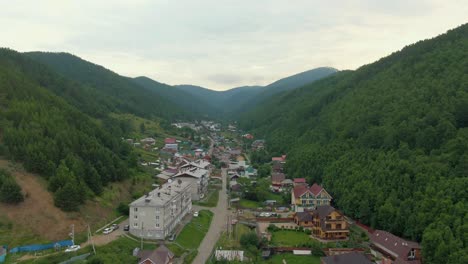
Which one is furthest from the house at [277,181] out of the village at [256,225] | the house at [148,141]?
the house at [148,141]

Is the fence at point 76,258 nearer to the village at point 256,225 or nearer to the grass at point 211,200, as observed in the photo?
the village at point 256,225

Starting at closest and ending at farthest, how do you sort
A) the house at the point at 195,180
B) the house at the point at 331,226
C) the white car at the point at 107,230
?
the white car at the point at 107,230 < the house at the point at 331,226 < the house at the point at 195,180

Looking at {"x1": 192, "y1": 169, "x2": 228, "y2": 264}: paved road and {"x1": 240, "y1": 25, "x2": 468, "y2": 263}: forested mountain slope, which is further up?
{"x1": 240, "y1": 25, "x2": 468, "y2": 263}: forested mountain slope

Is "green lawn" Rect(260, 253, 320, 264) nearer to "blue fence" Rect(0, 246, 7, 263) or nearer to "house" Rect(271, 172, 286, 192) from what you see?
"blue fence" Rect(0, 246, 7, 263)

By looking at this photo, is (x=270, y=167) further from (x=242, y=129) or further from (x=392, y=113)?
(x=242, y=129)

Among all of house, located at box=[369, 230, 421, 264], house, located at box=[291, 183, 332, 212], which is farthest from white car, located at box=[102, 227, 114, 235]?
house, located at box=[369, 230, 421, 264]
